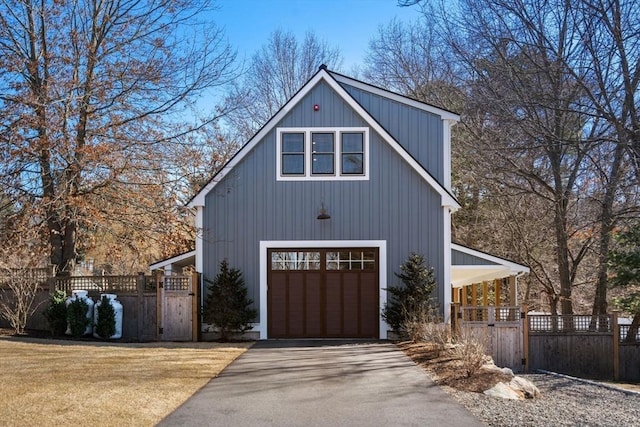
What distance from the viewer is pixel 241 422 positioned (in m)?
7.34

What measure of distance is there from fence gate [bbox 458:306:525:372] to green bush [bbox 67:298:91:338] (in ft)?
29.9

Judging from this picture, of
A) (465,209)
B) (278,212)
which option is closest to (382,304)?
(278,212)

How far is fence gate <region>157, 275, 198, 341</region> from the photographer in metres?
16.5

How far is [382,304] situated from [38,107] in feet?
33.8

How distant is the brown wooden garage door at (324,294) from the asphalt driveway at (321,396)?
3.91 meters

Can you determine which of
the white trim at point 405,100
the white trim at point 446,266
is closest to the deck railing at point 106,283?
the white trim at point 446,266

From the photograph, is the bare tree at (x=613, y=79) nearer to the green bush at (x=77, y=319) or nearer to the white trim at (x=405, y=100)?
the white trim at (x=405, y=100)

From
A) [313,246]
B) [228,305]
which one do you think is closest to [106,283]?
[228,305]

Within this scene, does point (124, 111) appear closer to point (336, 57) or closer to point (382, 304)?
point (382, 304)

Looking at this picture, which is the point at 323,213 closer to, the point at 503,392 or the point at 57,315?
the point at 57,315

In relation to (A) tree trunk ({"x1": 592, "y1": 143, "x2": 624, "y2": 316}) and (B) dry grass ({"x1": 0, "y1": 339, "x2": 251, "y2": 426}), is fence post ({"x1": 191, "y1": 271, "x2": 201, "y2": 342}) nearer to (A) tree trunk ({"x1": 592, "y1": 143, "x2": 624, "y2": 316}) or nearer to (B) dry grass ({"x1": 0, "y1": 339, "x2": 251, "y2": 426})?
(B) dry grass ({"x1": 0, "y1": 339, "x2": 251, "y2": 426})

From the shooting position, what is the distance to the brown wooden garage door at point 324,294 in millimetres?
17125

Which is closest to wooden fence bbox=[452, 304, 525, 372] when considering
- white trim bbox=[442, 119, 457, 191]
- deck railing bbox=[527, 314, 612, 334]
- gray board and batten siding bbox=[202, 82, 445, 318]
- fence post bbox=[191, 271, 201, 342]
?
deck railing bbox=[527, 314, 612, 334]

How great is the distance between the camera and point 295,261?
1731cm
